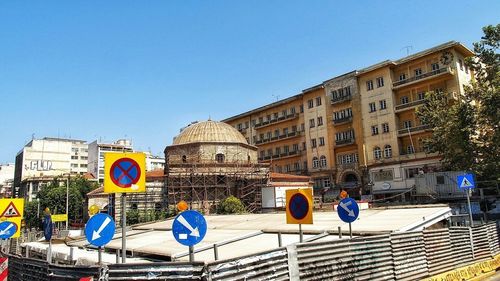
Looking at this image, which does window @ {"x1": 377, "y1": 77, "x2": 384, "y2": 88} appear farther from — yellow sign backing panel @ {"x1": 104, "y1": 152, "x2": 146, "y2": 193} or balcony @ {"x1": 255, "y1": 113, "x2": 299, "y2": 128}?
yellow sign backing panel @ {"x1": 104, "y1": 152, "x2": 146, "y2": 193}

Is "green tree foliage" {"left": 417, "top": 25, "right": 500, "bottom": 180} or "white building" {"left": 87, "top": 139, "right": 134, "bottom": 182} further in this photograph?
"white building" {"left": 87, "top": 139, "right": 134, "bottom": 182}

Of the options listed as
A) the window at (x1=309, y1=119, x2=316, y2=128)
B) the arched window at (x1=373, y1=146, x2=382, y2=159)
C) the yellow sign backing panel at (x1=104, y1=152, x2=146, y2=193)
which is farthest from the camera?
the window at (x1=309, y1=119, x2=316, y2=128)

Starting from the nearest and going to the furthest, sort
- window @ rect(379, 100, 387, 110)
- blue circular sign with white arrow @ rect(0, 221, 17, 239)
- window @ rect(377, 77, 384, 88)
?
blue circular sign with white arrow @ rect(0, 221, 17, 239)
window @ rect(379, 100, 387, 110)
window @ rect(377, 77, 384, 88)

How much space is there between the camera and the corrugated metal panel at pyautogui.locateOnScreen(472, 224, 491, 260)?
12625 millimetres

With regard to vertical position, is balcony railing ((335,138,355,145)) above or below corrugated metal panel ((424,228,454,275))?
above

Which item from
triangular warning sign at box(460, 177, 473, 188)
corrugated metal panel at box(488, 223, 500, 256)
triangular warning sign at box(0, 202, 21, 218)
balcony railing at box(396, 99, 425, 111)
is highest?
balcony railing at box(396, 99, 425, 111)

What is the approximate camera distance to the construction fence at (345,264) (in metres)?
6.17

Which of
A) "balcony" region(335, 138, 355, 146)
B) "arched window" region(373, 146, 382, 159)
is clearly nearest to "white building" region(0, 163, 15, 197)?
"balcony" region(335, 138, 355, 146)

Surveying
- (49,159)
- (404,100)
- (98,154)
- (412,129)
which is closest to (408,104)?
(404,100)

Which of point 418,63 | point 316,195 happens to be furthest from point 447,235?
point 316,195

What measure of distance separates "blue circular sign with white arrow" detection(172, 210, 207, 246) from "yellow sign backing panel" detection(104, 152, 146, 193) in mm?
1289

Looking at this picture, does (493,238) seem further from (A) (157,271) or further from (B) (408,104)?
(B) (408,104)

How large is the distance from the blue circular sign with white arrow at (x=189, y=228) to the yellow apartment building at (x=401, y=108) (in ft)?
117

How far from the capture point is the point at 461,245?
11.9 m
